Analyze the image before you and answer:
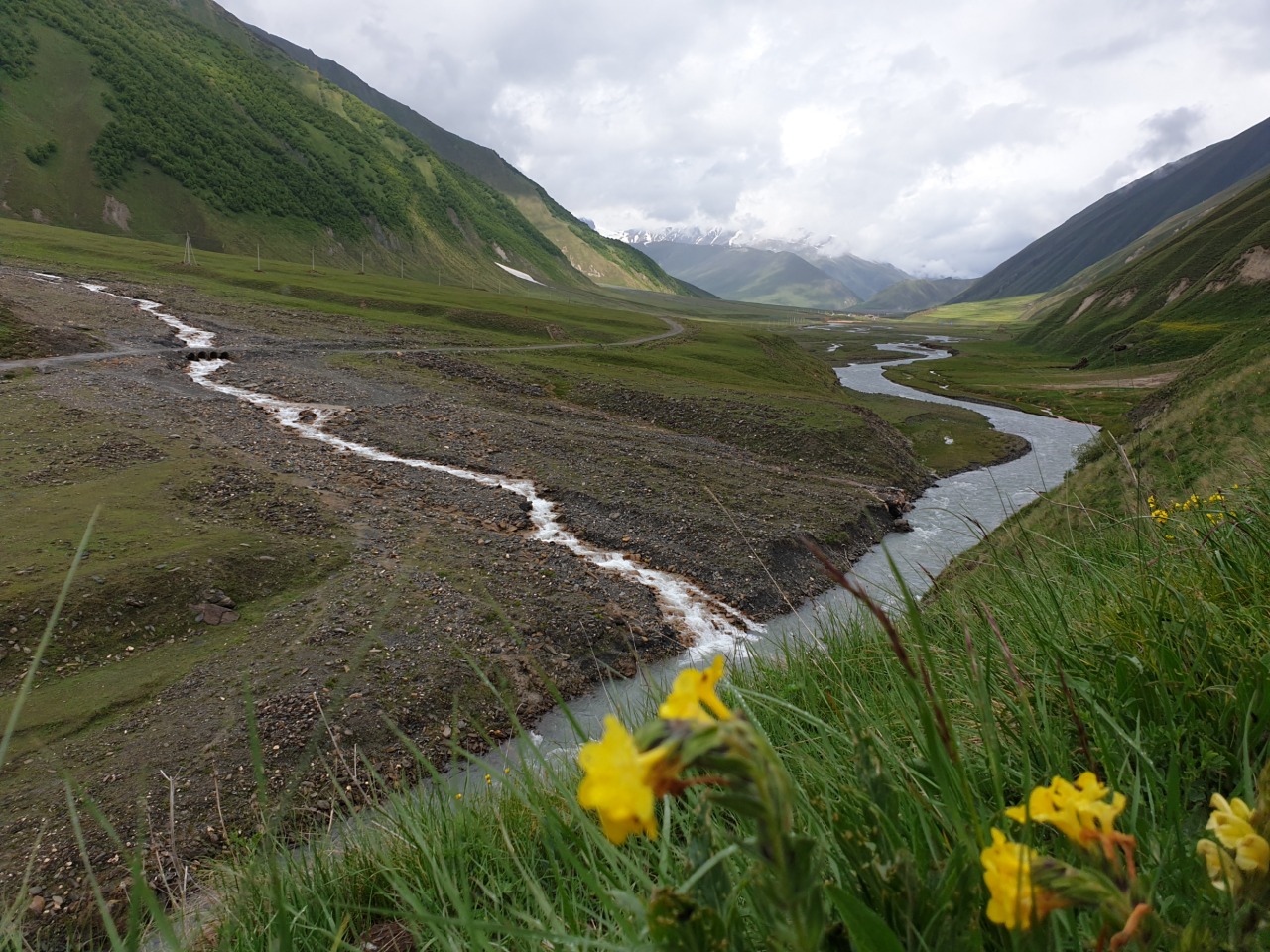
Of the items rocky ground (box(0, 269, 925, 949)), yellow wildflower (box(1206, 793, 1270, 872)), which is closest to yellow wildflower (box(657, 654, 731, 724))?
rocky ground (box(0, 269, 925, 949))

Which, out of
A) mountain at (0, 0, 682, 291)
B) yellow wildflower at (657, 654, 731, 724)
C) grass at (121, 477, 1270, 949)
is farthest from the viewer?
mountain at (0, 0, 682, 291)

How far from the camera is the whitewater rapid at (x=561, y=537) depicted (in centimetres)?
1995

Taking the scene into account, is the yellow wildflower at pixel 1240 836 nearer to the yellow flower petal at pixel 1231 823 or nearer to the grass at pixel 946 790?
the yellow flower petal at pixel 1231 823

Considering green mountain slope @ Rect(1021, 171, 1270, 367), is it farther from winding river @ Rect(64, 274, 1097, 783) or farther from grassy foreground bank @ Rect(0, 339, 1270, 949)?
grassy foreground bank @ Rect(0, 339, 1270, 949)

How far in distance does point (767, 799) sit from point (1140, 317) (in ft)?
458

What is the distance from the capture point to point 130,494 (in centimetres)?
2072

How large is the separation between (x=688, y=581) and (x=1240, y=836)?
22.7 metres

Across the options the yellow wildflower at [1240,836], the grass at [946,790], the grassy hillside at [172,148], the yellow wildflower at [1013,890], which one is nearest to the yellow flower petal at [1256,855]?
the yellow wildflower at [1240,836]

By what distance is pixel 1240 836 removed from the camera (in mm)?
1086

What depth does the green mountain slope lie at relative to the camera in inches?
3386

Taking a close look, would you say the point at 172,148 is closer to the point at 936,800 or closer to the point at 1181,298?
the point at 936,800

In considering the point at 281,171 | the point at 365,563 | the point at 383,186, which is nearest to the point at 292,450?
the point at 365,563

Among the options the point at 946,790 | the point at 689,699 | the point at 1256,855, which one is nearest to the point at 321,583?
the point at 946,790

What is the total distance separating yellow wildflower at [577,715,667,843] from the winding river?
91.3 inches
